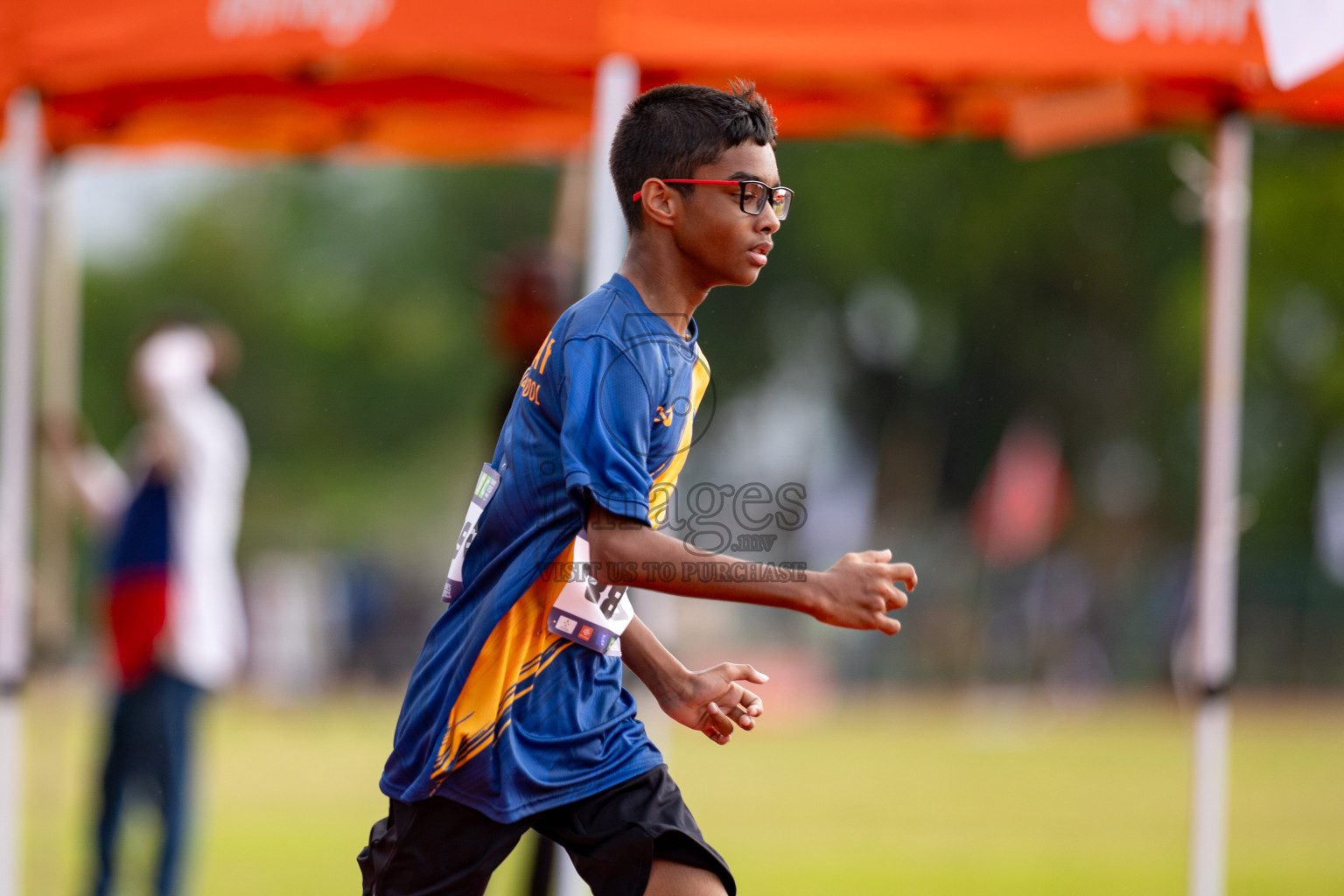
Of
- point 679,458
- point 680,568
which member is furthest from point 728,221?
point 680,568

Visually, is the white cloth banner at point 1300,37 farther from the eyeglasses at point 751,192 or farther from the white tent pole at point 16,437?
the white tent pole at point 16,437

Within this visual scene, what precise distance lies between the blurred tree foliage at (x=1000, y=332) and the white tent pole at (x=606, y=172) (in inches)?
834

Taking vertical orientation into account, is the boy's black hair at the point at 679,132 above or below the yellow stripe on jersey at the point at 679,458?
above

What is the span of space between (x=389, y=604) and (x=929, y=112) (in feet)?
84.6

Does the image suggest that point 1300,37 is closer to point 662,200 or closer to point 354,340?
point 662,200

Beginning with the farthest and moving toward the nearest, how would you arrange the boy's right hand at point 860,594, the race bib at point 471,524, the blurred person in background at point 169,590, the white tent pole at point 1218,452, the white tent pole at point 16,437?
the blurred person in background at point 169,590
the white tent pole at point 1218,452
the white tent pole at point 16,437
the race bib at point 471,524
the boy's right hand at point 860,594

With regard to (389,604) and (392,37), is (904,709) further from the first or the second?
(392,37)

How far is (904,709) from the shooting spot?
75.0 ft

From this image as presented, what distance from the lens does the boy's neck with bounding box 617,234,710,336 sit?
9.86ft

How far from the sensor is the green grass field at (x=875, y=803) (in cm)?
784

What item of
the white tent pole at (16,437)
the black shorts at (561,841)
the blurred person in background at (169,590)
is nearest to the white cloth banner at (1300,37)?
the black shorts at (561,841)

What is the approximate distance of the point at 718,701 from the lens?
9.83ft

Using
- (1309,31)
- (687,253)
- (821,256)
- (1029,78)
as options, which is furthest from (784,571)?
(821,256)

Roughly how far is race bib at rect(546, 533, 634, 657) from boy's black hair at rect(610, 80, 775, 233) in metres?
0.69
